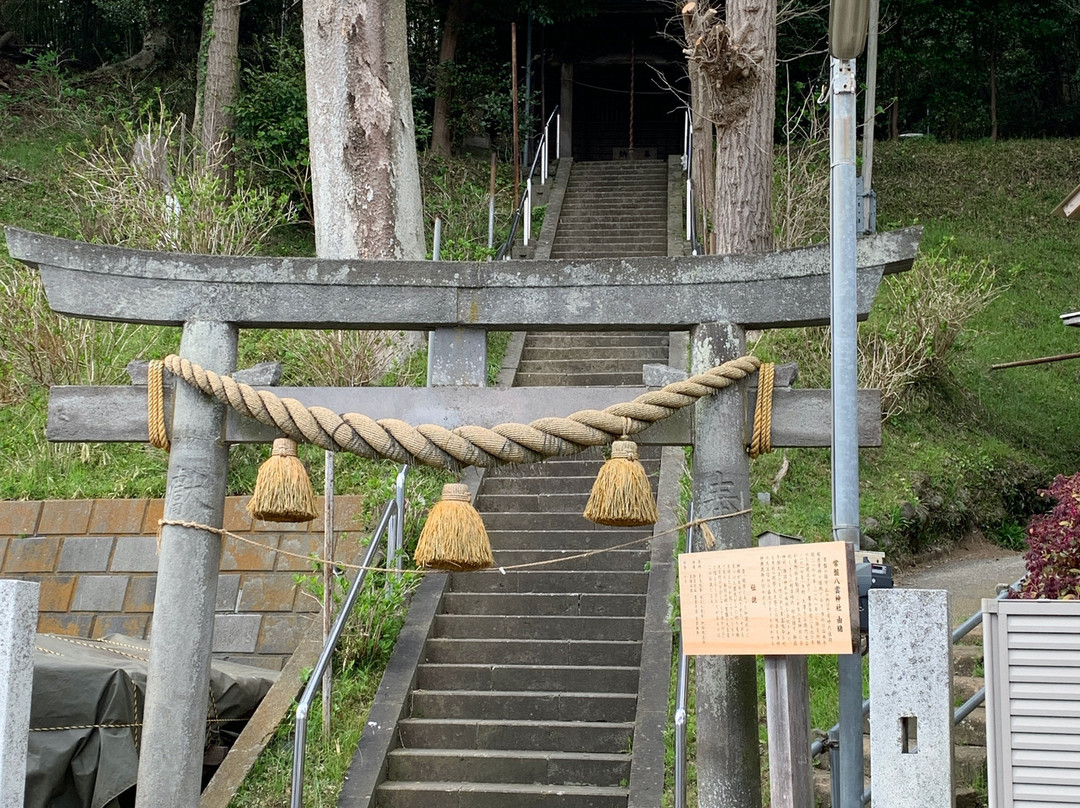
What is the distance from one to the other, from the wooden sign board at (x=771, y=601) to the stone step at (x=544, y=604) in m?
4.04

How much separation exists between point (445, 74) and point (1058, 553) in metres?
14.6

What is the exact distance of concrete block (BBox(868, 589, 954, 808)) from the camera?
4.13 meters

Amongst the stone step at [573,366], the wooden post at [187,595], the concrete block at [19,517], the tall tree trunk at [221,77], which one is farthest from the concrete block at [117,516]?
the tall tree trunk at [221,77]

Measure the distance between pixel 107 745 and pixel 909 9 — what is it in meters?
18.9

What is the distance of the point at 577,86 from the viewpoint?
21750mm

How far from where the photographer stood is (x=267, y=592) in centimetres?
864

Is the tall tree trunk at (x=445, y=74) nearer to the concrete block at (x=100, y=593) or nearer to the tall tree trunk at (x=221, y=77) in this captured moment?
the tall tree trunk at (x=221, y=77)

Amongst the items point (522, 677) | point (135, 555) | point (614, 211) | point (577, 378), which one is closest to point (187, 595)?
point (522, 677)

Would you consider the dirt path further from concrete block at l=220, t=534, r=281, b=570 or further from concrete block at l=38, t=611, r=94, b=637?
concrete block at l=38, t=611, r=94, b=637

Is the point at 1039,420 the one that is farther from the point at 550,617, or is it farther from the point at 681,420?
the point at 681,420

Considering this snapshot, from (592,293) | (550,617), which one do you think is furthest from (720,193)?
(592,293)

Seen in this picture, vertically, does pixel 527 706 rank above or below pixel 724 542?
below

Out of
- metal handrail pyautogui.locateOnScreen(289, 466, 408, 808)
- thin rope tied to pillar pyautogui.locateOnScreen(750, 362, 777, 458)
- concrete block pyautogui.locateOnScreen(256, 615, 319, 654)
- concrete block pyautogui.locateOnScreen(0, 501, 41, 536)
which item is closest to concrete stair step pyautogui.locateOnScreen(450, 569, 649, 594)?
metal handrail pyautogui.locateOnScreen(289, 466, 408, 808)

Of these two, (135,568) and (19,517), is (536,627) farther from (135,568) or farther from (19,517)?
(19,517)
